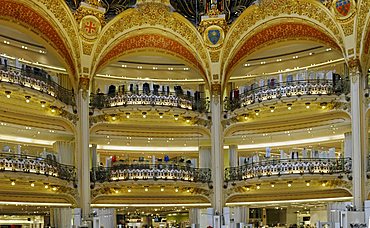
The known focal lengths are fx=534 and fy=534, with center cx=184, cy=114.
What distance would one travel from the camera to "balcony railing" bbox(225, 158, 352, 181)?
24.4 m

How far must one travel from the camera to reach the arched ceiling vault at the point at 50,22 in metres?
23.5

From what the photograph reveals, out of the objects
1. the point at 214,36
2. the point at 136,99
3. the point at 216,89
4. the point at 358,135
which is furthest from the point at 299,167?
the point at 136,99

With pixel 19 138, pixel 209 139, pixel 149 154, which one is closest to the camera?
pixel 19 138

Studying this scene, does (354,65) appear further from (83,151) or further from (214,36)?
(83,151)

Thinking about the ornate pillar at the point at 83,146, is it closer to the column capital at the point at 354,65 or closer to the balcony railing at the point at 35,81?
the balcony railing at the point at 35,81

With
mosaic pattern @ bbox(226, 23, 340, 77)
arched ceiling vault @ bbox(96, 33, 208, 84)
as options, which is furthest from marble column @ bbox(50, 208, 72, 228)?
mosaic pattern @ bbox(226, 23, 340, 77)

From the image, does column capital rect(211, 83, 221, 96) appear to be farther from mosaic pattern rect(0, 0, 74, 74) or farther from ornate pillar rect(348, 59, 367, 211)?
mosaic pattern rect(0, 0, 74, 74)

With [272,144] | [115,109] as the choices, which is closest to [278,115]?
[272,144]

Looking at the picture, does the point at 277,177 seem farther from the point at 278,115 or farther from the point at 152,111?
the point at 152,111

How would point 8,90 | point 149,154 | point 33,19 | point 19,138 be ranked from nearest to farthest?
point 8,90, point 33,19, point 19,138, point 149,154

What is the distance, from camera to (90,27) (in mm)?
25469

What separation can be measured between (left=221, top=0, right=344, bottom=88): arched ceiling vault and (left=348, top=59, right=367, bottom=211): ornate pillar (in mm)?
1635

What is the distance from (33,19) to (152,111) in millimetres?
7208

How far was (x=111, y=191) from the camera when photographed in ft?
86.9
